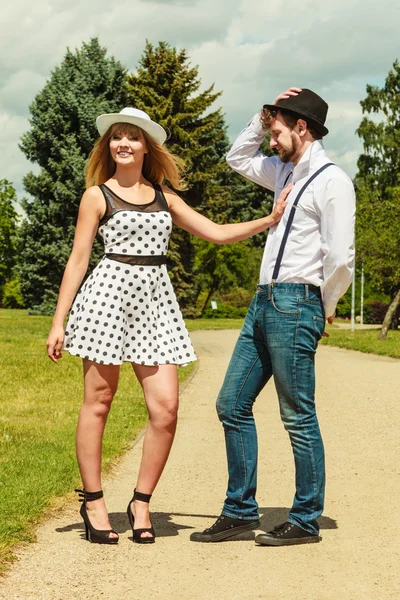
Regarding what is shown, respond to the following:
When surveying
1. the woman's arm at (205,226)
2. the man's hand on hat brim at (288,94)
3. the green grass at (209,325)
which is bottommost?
the green grass at (209,325)

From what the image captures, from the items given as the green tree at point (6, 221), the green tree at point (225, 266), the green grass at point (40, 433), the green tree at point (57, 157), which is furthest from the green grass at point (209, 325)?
the green tree at point (6, 221)

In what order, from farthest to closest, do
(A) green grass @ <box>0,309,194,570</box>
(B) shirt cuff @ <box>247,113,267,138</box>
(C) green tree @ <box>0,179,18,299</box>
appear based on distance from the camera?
(C) green tree @ <box>0,179,18,299</box>, (A) green grass @ <box>0,309,194,570</box>, (B) shirt cuff @ <box>247,113,267,138</box>

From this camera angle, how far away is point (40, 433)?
870cm

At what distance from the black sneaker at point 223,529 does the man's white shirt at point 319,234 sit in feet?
3.83

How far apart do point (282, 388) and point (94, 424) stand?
0.96 m

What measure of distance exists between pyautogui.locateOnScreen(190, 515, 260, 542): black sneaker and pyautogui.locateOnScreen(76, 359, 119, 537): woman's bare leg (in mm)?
477

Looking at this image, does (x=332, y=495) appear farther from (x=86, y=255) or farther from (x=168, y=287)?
(x=86, y=255)

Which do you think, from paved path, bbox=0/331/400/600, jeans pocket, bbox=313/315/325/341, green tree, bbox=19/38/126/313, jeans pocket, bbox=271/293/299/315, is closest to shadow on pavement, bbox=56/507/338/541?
paved path, bbox=0/331/400/600

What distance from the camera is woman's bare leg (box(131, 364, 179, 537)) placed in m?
4.92

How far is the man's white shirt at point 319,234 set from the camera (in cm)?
466

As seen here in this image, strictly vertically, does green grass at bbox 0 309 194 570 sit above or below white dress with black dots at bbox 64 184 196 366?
below

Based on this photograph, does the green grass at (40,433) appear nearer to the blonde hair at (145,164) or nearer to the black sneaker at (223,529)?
the black sneaker at (223,529)

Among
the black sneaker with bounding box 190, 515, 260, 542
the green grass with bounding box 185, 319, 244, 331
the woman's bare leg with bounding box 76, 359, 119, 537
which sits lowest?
the green grass with bounding box 185, 319, 244, 331

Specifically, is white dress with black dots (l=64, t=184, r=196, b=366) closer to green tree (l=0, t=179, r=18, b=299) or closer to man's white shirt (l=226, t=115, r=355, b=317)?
man's white shirt (l=226, t=115, r=355, b=317)
